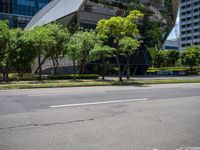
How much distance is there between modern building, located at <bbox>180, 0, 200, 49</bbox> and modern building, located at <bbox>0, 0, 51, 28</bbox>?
77673mm

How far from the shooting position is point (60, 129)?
7.43 meters

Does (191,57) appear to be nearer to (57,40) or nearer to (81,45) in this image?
(57,40)

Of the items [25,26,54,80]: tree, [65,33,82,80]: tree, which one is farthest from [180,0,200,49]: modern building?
[25,26,54,80]: tree

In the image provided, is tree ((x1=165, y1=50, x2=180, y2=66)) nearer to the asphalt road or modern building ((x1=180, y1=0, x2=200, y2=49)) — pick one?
the asphalt road

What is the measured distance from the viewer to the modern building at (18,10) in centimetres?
8062

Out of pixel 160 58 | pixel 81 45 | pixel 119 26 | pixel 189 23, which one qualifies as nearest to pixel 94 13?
pixel 81 45

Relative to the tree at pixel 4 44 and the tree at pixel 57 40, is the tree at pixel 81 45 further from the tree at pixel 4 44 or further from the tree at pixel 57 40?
the tree at pixel 4 44

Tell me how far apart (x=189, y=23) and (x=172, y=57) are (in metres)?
84.2

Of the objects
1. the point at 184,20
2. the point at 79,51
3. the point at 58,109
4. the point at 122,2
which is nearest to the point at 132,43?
the point at 79,51

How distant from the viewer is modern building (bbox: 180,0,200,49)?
134 m

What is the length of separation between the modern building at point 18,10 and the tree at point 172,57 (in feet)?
145

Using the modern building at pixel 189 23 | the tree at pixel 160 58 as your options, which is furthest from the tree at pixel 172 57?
the modern building at pixel 189 23

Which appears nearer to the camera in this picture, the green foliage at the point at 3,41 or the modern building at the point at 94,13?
the green foliage at the point at 3,41

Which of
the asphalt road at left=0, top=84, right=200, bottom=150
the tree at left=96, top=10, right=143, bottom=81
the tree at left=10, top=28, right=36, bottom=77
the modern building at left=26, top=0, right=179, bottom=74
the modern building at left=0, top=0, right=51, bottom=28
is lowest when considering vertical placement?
the asphalt road at left=0, top=84, right=200, bottom=150
